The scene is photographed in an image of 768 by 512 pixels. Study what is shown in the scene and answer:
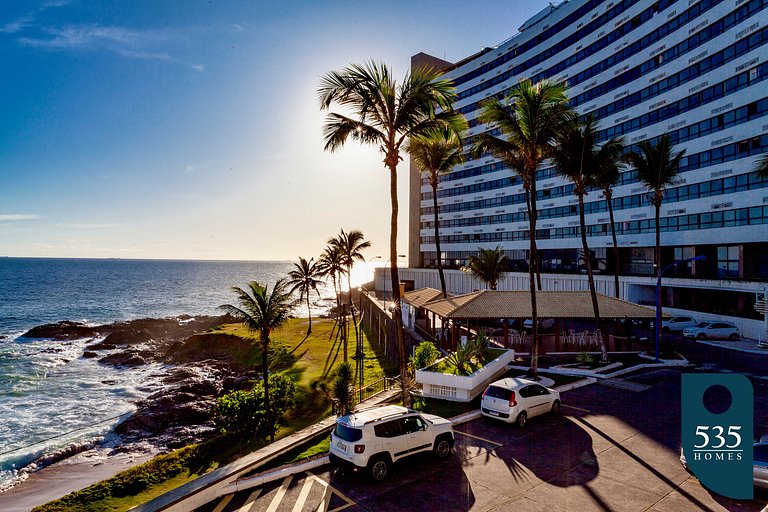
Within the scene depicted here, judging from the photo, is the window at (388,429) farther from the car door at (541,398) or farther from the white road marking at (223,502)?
the car door at (541,398)

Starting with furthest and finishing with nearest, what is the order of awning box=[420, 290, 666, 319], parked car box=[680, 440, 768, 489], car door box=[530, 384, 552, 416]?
1. awning box=[420, 290, 666, 319]
2. car door box=[530, 384, 552, 416]
3. parked car box=[680, 440, 768, 489]

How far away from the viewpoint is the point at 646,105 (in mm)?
53094

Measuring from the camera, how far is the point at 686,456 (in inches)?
505

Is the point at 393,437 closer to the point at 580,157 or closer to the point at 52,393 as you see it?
the point at 580,157

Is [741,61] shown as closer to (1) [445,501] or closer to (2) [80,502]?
(1) [445,501]

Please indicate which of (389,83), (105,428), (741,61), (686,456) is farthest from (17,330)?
(741,61)

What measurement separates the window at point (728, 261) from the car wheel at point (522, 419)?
4016 centimetres

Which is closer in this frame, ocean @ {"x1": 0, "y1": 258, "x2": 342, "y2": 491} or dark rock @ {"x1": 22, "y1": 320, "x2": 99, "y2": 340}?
ocean @ {"x1": 0, "y1": 258, "x2": 342, "y2": 491}

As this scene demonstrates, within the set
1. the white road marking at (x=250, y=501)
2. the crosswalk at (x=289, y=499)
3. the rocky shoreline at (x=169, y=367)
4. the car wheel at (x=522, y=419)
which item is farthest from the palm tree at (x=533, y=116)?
the rocky shoreline at (x=169, y=367)

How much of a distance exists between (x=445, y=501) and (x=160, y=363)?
4992 centimetres

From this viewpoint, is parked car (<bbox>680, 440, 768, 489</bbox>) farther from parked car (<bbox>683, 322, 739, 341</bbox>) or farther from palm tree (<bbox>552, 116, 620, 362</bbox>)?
parked car (<bbox>683, 322, 739, 341</bbox>)

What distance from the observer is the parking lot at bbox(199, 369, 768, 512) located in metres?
10.9

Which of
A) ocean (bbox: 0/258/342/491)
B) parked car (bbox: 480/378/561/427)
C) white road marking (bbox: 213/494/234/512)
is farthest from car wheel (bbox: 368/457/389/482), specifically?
ocean (bbox: 0/258/342/491)

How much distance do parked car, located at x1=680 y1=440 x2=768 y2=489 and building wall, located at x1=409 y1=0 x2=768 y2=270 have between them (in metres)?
38.8
